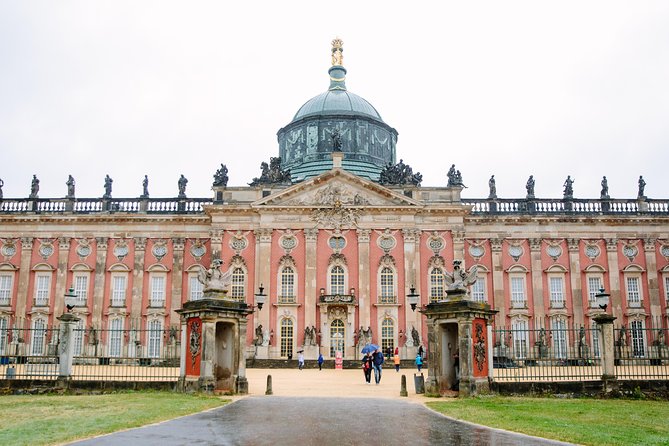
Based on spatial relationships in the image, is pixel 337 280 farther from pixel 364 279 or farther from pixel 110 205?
pixel 110 205

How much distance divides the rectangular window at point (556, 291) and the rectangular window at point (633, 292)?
476cm

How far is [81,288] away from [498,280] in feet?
100.0

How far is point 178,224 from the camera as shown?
49750 mm

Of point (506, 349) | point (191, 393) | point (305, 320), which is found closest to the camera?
point (191, 393)

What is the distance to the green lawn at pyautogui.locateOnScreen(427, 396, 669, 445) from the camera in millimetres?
13875

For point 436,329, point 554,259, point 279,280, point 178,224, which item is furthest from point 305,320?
point 436,329

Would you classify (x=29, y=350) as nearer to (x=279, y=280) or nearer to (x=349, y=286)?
(x=279, y=280)

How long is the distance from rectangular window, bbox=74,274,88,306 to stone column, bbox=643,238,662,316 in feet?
135

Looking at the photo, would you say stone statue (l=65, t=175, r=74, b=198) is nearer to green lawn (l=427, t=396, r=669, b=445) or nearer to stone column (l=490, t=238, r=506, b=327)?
stone column (l=490, t=238, r=506, b=327)

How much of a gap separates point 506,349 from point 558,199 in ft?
49.3

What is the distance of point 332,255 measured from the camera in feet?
155

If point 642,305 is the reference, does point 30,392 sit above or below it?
below

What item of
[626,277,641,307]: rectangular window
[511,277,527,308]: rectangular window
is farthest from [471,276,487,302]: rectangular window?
[626,277,641,307]: rectangular window

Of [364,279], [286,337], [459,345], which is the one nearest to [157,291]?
[286,337]
